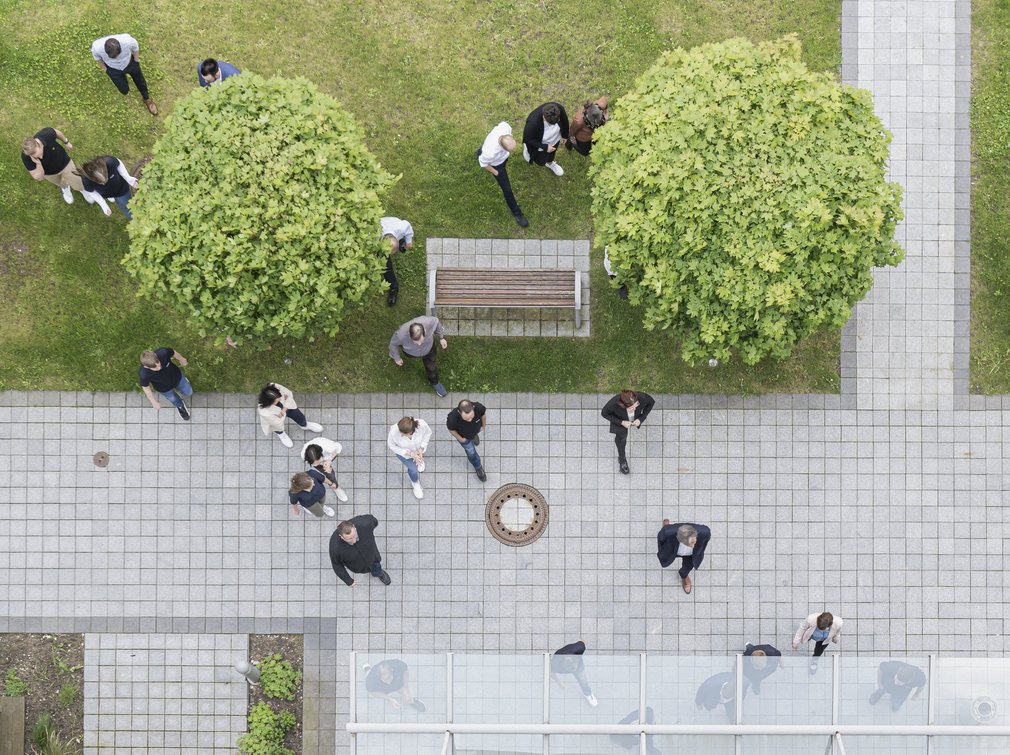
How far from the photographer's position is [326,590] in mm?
11086

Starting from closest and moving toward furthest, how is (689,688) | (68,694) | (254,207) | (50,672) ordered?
(254,207) → (689,688) → (68,694) → (50,672)

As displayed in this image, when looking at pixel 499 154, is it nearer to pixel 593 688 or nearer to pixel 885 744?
pixel 593 688

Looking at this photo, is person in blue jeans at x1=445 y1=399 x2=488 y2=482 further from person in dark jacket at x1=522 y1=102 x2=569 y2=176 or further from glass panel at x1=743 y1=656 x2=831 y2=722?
glass panel at x1=743 y1=656 x2=831 y2=722

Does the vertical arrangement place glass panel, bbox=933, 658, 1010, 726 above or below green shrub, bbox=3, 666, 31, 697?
above

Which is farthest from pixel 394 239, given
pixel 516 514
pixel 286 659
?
pixel 286 659

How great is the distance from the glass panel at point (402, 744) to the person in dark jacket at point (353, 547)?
1.80m

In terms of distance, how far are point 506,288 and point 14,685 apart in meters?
7.93

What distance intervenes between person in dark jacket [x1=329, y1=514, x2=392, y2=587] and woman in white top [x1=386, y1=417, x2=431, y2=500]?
86 cm

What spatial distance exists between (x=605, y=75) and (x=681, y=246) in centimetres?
366

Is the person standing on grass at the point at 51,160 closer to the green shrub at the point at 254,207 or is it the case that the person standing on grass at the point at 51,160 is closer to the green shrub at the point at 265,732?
the green shrub at the point at 254,207

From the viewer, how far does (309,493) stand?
33.7ft

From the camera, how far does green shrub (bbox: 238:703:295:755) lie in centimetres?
1077

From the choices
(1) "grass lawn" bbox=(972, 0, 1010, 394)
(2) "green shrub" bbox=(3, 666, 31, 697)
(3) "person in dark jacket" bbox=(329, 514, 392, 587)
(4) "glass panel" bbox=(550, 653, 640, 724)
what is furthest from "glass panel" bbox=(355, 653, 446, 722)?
(1) "grass lawn" bbox=(972, 0, 1010, 394)

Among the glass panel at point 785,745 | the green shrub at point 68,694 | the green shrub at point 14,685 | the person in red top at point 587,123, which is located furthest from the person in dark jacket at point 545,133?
the green shrub at point 14,685
